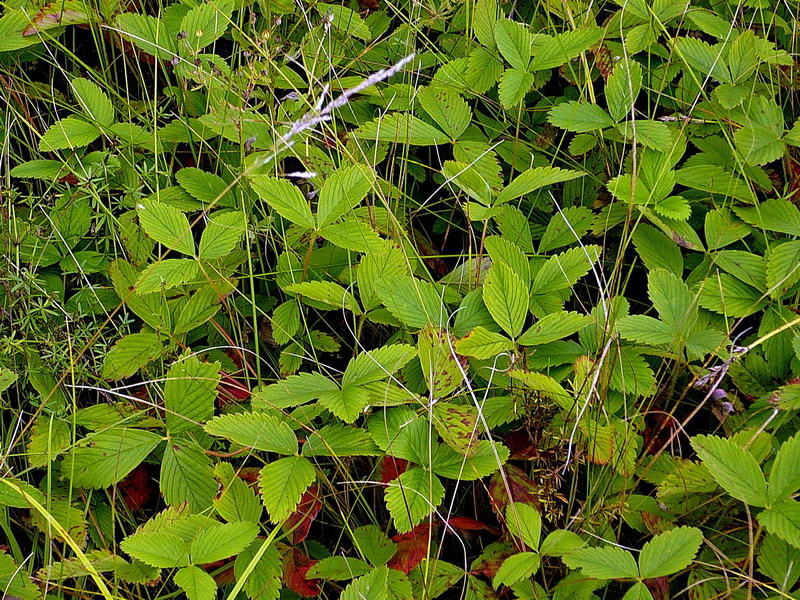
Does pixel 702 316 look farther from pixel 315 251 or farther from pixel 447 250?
pixel 315 251

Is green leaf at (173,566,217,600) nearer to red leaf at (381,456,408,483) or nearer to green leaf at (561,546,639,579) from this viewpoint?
red leaf at (381,456,408,483)

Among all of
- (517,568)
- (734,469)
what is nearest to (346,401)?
(517,568)

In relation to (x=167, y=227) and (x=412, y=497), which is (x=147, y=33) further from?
(x=412, y=497)

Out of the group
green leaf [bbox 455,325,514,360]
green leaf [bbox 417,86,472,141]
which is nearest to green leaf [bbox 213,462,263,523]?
green leaf [bbox 455,325,514,360]

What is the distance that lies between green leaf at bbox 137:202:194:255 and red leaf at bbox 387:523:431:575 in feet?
2.24

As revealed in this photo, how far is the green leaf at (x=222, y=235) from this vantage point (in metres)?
1.49

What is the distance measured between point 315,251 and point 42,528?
0.76 meters

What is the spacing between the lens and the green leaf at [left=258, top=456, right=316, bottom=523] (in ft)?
3.93

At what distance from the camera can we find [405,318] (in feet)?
4.65

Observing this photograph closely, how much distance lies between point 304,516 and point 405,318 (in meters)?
0.40

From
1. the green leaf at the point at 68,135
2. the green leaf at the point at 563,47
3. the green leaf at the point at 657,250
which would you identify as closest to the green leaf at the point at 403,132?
the green leaf at the point at 563,47

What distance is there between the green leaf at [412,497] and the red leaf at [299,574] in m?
0.21

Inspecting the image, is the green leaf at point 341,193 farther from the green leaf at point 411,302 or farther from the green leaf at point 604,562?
the green leaf at point 604,562

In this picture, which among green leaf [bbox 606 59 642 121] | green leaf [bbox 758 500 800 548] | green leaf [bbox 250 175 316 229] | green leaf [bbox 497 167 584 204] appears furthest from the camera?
green leaf [bbox 606 59 642 121]
